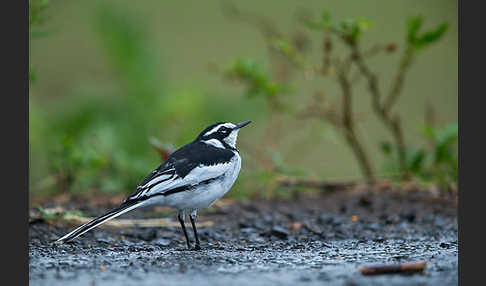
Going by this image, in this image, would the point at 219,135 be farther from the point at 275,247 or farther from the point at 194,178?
the point at 275,247

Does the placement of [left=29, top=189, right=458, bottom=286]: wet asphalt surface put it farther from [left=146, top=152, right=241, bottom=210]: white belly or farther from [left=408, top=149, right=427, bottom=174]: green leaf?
[left=408, top=149, right=427, bottom=174]: green leaf

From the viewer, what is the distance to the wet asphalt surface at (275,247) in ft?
10.7

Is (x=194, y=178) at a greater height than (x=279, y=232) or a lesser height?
greater

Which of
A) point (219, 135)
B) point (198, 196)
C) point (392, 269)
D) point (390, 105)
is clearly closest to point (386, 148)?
point (390, 105)

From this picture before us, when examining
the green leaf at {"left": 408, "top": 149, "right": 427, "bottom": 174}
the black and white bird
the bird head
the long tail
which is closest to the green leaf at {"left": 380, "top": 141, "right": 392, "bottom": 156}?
the green leaf at {"left": 408, "top": 149, "right": 427, "bottom": 174}

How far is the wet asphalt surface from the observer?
3248 mm

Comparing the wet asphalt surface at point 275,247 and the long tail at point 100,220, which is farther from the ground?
the long tail at point 100,220

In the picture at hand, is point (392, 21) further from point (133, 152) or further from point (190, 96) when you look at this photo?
point (133, 152)

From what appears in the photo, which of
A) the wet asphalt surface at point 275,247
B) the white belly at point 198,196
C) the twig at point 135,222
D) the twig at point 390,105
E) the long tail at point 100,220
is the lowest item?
the wet asphalt surface at point 275,247

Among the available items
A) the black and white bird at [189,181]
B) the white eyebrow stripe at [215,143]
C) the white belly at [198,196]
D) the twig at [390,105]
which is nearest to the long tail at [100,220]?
the black and white bird at [189,181]

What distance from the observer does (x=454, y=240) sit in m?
4.79

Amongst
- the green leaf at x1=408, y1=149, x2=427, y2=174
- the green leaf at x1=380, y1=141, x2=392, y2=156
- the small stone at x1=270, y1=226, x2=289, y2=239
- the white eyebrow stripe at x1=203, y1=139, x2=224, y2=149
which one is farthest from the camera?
the green leaf at x1=380, y1=141, x2=392, y2=156

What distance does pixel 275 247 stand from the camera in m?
4.62

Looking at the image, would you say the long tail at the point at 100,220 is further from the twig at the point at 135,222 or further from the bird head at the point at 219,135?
the bird head at the point at 219,135
